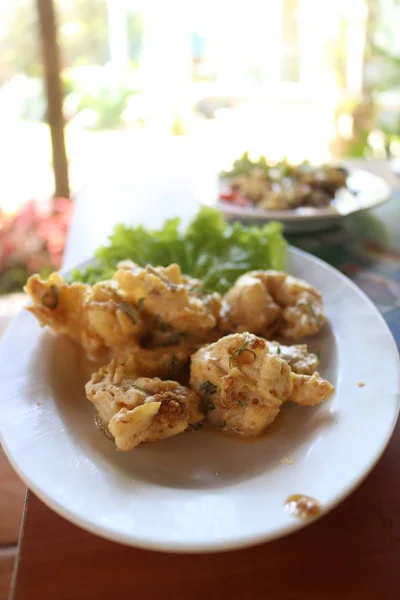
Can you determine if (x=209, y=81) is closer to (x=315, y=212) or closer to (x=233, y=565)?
(x=315, y=212)

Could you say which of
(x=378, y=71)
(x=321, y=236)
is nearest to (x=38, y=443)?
(x=321, y=236)

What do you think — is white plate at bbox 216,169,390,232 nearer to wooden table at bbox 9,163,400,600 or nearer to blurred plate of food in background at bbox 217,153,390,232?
blurred plate of food in background at bbox 217,153,390,232

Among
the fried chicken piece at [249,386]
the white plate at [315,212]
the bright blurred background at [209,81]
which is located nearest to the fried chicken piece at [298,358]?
the fried chicken piece at [249,386]

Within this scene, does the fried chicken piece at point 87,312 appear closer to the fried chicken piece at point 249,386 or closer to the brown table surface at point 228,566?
the fried chicken piece at point 249,386

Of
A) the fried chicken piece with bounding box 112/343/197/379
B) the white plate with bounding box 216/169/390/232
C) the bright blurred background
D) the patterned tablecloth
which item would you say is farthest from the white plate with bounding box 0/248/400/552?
the bright blurred background

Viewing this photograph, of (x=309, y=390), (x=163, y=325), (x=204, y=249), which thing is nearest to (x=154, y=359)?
(x=163, y=325)
